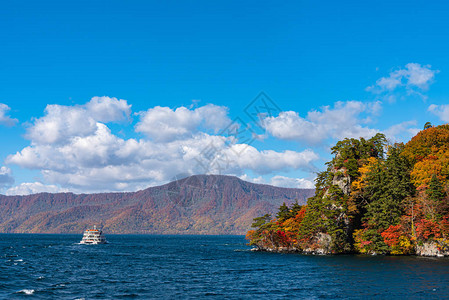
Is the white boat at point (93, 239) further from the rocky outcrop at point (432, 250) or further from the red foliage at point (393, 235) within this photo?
the rocky outcrop at point (432, 250)

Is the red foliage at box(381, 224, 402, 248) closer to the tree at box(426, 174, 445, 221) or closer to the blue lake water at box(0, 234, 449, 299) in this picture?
the tree at box(426, 174, 445, 221)

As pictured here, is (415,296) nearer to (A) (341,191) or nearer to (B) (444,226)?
(B) (444,226)

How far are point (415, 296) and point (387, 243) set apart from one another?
42967mm

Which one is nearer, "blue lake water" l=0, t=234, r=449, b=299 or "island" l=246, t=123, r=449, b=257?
"blue lake water" l=0, t=234, r=449, b=299

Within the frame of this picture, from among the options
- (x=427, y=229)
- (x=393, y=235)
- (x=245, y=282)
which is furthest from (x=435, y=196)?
(x=245, y=282)

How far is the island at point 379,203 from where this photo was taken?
7638cm

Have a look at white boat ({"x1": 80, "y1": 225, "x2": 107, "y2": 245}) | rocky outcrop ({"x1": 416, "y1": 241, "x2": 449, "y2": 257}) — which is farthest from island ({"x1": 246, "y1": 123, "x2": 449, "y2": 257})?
white boat ({"x1": 80, "y1": 225, "x2": 107, "y2": 245})

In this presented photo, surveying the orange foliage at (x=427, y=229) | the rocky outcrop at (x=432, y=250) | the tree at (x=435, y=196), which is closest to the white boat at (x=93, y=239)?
the rocky outcrop at (x=432, y=250)

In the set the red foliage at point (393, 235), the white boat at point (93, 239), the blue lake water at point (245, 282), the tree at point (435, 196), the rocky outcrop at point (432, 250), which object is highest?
the tree at point (435, 196)

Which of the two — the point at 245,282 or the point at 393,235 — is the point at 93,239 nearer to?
the point at 245,282

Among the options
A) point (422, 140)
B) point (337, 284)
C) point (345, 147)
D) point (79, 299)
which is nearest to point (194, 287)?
point (79, 299)

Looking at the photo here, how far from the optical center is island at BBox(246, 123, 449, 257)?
76.4m

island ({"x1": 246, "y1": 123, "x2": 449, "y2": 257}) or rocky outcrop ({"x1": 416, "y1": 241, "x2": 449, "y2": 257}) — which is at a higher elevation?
island ({"x1": 246, "y1": 123, "x2": 449, "y2": 257})

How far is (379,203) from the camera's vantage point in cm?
8412
